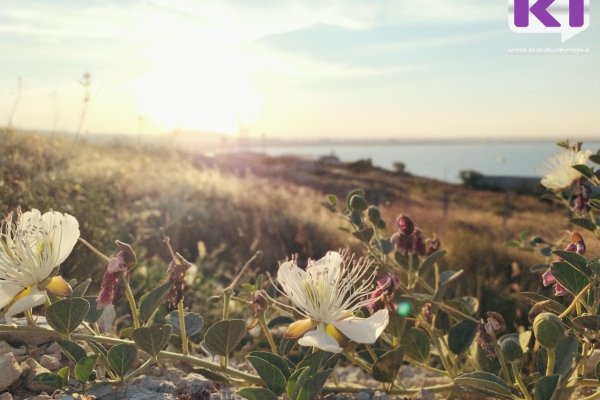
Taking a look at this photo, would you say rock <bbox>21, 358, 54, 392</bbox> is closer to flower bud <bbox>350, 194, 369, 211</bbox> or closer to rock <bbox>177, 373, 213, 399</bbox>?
rock <bbox>177, 373, 213, 399</bbox>

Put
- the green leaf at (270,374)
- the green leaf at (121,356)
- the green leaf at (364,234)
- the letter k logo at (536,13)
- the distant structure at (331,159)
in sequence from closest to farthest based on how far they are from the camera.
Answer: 1. the green leaf at (270,374)
2. the green leaf at (121,356)
3. the green leaf at (364,234)
4. the letter k logo at (536,13)
5. the distant structure at (331,159)

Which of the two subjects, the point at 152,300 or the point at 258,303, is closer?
the point at 258,303

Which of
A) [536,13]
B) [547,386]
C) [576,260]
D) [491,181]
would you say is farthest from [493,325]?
[491,181]

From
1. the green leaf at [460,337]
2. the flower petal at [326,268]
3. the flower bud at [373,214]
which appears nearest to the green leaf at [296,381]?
the flower petal at [326,268]

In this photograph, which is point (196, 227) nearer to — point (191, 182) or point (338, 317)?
point (191, 182)

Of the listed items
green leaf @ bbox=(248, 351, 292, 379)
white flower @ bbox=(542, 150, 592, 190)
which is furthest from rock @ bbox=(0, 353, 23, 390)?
white flower @ bbox=(542, 150, 592, 190)

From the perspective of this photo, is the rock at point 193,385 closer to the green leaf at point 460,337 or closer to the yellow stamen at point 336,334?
the yellow stamen at point 336,334

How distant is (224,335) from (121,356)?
30 centimetres

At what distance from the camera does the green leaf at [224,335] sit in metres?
1.89

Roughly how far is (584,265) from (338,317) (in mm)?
666

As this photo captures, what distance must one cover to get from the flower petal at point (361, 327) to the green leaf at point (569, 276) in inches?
18.8

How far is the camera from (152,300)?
1.99 m

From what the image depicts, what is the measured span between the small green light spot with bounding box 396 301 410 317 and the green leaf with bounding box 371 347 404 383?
0.27m

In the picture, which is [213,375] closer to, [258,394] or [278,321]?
[258,394]
